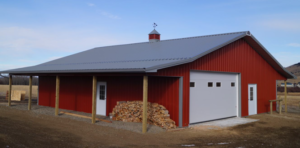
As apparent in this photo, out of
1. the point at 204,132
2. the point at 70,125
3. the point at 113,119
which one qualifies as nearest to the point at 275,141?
the point at 204,132

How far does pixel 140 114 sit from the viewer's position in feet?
39.1

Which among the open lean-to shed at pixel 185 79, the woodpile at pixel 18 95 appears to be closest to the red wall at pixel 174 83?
the open lean-to shed at pixel 185 79

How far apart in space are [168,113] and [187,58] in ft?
8.30

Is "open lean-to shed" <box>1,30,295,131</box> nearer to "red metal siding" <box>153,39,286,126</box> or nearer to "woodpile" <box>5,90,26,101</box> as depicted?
"red metal siding" <box>153,39,286,126</box>

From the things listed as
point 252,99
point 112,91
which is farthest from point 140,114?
point 252,99

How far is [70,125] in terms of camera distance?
11.0 meters

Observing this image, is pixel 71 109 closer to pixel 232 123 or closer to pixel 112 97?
pixel 112 97

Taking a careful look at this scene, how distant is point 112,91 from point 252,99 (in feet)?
27.5

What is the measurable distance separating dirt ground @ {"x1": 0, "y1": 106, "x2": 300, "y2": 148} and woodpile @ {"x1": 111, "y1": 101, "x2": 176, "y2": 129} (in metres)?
0.86

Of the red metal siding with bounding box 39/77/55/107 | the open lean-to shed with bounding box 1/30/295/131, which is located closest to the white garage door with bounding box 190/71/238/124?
the open lean-to shed with bounding box 1/30/295/131

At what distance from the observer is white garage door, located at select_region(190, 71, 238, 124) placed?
12.1 metres

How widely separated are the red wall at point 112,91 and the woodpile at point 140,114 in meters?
0.40

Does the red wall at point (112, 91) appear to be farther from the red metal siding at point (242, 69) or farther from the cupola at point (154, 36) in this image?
the cupola at point (154, 36)

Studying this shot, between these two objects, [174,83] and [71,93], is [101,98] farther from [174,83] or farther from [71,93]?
[174,83]
